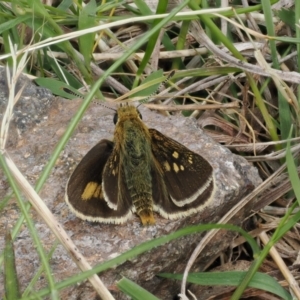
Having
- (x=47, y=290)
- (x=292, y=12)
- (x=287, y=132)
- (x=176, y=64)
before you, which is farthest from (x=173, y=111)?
(x=47, y=290)

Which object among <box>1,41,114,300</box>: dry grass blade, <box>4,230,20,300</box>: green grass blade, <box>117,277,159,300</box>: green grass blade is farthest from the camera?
<box>117,277,159,300</box>: green grass blade

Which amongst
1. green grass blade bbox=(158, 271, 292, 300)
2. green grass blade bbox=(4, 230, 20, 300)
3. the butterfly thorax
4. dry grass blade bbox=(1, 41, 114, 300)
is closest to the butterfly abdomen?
the butterfly thorax

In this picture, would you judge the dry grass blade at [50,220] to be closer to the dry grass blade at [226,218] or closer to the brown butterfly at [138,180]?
the brown butterfly at [138,180]

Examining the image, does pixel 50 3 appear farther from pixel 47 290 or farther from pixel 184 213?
pixel 47 290

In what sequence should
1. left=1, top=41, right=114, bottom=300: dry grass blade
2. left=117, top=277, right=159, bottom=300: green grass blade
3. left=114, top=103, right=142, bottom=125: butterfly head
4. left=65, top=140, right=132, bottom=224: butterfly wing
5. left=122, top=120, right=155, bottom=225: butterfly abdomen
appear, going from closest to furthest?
left=1, top=41, right=114, bottom=300: dry grass blade
left=117, top=277, right=159, bottom=300: green grass blade
left=65, top=140, right=132, bottom=224: butterfly wing
left=122, top=120, right=155, bottom=225: butterfly abdomen
left=114, top=103, right=142, bottom=125: butterfly head

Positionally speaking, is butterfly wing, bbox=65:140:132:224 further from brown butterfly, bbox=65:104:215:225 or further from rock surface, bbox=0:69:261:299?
rock surface, bbox=0:69:261:299

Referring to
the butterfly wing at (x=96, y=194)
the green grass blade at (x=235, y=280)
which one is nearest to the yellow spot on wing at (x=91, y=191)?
the butterfly wing at (x=96, y=194)
